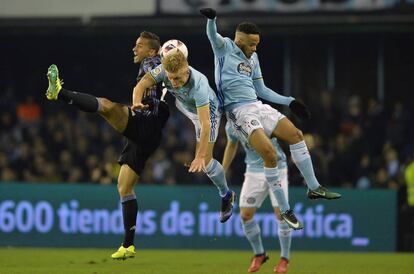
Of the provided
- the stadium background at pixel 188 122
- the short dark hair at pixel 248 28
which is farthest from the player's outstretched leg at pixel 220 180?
the stadium background at pixel 188 122

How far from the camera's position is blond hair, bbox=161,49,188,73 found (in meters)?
14.5

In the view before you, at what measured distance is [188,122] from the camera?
87.5ft

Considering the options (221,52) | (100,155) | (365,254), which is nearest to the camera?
(221,52)

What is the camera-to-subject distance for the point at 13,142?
1042 inches

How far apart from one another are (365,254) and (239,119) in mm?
7500

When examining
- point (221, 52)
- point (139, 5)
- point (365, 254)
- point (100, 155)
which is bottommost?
point (365, 254)

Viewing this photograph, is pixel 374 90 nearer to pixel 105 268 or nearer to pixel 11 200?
pixel 11 200

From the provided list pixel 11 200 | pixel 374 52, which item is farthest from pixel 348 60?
pixel 11 200

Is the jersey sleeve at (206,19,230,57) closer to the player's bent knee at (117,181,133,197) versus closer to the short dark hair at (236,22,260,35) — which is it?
the short dark hair at (236,22,260,35)

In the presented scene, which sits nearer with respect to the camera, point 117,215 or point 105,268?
point 105,268

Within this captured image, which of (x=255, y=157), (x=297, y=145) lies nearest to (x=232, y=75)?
(x=297, y=145)

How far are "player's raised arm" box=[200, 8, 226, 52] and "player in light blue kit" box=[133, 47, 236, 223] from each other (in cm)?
45

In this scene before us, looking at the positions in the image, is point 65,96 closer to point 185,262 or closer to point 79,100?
point 79,100

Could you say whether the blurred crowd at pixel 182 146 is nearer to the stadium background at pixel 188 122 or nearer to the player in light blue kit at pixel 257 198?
the stadium background at pixel 188 122
